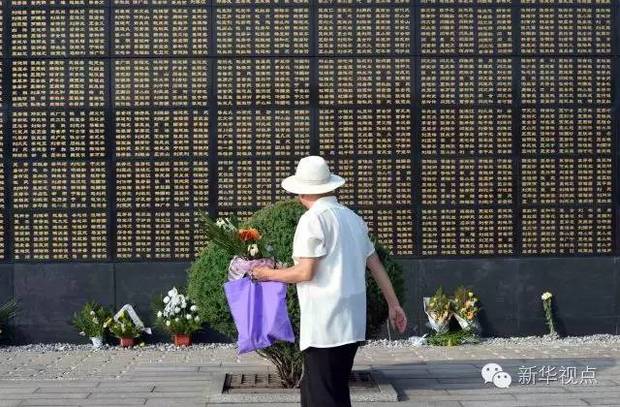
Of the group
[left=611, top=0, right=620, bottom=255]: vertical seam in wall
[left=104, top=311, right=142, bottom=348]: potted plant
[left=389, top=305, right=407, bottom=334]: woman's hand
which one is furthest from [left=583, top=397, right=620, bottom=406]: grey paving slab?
[left=104, top=311, right=142, bottom=348]: potted plant

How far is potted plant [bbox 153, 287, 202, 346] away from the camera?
1256cm

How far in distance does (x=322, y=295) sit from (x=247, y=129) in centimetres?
707

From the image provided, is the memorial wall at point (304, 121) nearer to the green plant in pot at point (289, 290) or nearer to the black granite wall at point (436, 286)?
the black granite wall at point (436, 286)

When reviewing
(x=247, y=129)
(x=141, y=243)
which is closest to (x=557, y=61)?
(x=247, y=129)

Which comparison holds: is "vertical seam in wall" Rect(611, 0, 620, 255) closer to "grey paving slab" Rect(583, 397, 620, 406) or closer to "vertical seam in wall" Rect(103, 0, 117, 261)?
"grey paving slab" Rect(583, 397, 620, 406)

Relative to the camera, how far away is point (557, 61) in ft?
43.2

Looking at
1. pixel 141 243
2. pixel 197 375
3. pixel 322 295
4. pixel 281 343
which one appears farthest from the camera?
pixel 141 243

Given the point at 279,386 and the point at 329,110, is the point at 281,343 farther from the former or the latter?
the point at 329,110

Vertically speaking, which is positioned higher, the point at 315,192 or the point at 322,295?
the point at 315,192

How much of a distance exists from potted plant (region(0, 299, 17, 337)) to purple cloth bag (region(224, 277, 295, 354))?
6.27 meters

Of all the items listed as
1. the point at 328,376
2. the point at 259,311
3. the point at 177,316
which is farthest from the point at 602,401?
the point at 177,316

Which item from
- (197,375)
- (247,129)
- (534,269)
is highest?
(247,129)

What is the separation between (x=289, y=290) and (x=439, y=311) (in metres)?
4.68

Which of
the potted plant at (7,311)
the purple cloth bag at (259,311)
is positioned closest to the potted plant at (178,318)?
the potted plant at (7,311)
